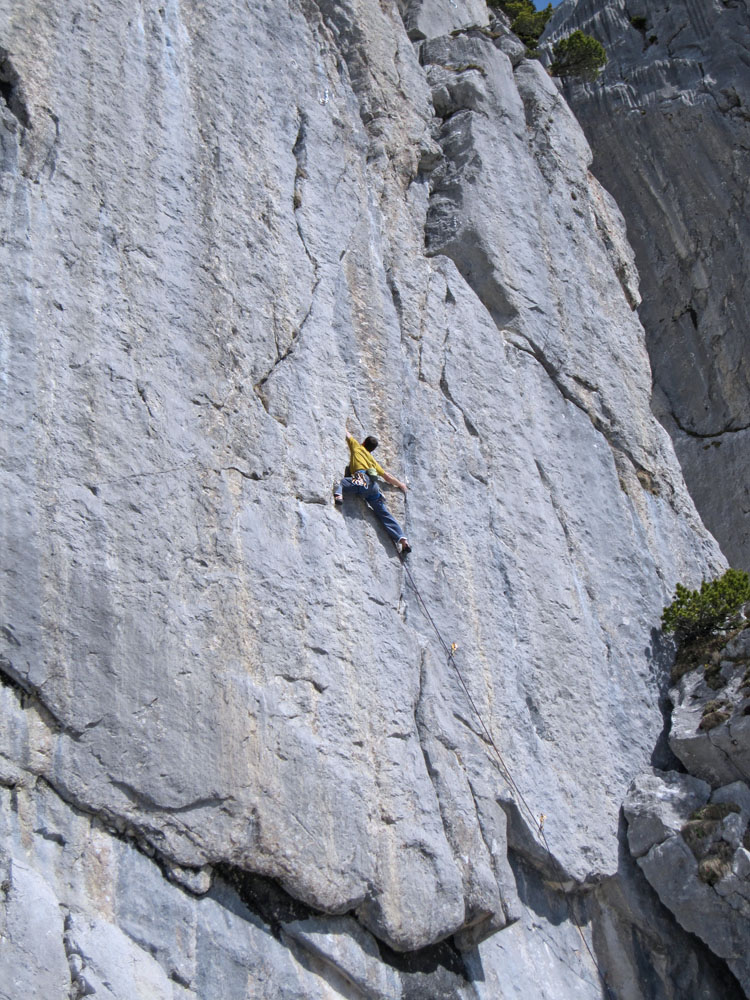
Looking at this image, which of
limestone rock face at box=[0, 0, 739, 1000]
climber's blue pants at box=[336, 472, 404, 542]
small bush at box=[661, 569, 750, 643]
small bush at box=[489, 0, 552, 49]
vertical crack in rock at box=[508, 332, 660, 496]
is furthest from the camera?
small bush at box=[489, 0, 552, 49]

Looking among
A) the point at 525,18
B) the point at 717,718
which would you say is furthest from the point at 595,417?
the point at 525,18

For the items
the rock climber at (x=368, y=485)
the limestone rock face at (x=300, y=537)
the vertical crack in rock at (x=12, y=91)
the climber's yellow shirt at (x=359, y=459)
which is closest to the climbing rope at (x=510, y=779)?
the limestone rock face at (x=300, y=537)

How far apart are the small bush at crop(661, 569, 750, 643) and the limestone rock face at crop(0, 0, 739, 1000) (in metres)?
0.43

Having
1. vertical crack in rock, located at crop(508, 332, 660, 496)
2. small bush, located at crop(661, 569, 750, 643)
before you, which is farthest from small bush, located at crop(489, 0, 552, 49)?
small bush, located at crop(661, 569, 750, 643)

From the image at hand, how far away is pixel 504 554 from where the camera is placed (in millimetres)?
16812

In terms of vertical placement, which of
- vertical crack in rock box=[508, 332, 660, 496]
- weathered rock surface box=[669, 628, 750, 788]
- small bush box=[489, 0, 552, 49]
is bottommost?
weathered rock surface box=[669, 628, 750, 788]

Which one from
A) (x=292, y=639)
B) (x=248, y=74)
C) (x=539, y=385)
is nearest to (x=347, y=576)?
(x=292, y=639)

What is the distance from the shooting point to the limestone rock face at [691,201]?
84.5 ft

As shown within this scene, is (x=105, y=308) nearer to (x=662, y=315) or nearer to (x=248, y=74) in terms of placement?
(x=248, y=74)

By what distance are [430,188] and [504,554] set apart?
25.0 ft

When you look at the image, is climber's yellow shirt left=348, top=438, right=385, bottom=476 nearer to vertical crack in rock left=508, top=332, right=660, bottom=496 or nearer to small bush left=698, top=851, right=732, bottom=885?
vertical crack in rock left=508, top=332, right=660, bottom=496

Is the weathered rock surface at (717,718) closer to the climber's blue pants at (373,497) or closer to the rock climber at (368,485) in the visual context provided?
the rock climber at (368,485)

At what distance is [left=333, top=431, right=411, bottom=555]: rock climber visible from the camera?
15.4 meters

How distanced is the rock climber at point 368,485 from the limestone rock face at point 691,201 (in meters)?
11.4
